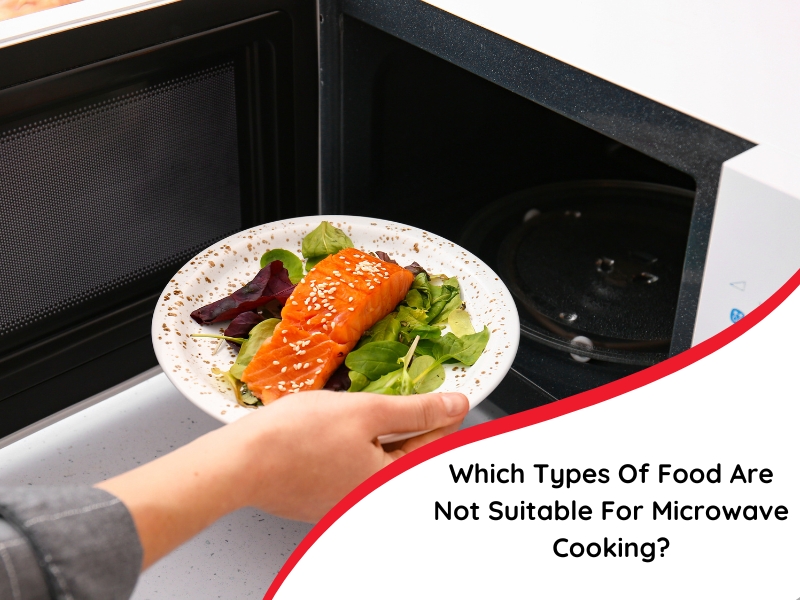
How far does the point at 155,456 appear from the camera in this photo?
0.79 m

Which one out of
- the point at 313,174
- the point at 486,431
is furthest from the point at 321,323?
the point at 313,174

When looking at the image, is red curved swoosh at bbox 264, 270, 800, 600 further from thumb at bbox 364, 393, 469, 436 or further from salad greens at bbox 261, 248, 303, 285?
salad greens at bbox 261, 248, 303, 285

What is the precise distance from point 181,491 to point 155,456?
0.33 m

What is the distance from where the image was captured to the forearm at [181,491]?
1.51 feet

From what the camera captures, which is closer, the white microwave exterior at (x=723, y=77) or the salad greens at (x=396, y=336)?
the white microwave exterior at (x=723, y=77)

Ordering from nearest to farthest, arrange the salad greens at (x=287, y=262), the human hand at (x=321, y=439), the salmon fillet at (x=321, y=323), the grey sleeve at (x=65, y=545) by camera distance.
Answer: the grey sleeve at (x=65, y=545) < the human hand at (x=321, y=439) < the salmon fillet at (x=321, y=323) < the salad greens at (x=287, y=262)

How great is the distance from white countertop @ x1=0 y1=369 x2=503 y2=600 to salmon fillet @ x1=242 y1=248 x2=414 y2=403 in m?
0.17

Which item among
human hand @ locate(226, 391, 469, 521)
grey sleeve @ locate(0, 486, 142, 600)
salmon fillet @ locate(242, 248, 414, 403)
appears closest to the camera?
grey sleeve @ locate(0, 486, 142, 600)

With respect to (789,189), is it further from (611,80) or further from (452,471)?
(452,471)

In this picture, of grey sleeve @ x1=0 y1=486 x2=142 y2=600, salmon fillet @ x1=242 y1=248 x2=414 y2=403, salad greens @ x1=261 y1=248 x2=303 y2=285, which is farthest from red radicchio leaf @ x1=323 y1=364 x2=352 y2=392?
grey sleeve @ x1=0 y1=486 x2=142 y2=600

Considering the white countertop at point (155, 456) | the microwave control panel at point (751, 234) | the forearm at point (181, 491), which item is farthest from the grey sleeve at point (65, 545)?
the microwave control panel at point (751, 234)

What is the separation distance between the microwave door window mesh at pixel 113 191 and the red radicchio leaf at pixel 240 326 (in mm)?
149

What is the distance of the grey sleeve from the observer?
400mm

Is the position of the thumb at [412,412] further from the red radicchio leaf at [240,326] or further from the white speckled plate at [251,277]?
the red radicchio leaf at [240,326]
